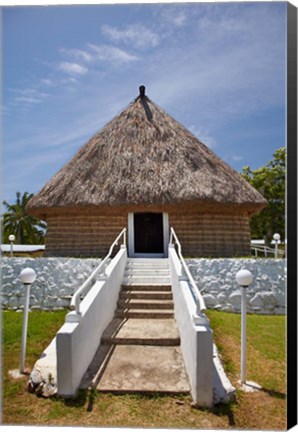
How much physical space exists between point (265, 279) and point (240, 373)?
1921mm

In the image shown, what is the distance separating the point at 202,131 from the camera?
3637 millimetres

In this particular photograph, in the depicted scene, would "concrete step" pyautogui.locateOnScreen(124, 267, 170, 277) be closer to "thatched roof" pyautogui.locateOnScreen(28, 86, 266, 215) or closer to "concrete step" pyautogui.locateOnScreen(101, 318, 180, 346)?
"concrete step" pyautogui.locateOnScreen(101, 318, 180, 346)

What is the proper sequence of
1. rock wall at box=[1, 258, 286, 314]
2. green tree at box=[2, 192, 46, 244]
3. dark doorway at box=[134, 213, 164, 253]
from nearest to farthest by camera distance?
rock wall at box=[1, 258, 286, 314] < dark doorway at box=[134, 213, 164, 253] < green tree at box=[2, 192, 46, 244]

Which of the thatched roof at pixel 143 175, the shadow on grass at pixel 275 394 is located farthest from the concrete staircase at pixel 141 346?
the thatched roof at pixel 143 175

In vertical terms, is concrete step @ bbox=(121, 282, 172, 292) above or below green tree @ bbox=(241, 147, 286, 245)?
below

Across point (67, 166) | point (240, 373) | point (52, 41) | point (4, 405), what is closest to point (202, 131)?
point (52, 41)

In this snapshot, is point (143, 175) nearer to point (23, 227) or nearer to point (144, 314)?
point (144, 314)

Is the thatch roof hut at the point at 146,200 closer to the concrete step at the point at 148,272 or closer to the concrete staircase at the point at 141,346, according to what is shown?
the concrete step at the point at 148,272

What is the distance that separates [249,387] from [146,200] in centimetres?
405

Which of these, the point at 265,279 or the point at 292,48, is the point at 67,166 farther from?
the point at 292,48

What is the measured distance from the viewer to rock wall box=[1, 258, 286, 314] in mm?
4277

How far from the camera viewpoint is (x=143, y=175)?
6461mm

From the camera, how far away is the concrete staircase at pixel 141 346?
2600mm

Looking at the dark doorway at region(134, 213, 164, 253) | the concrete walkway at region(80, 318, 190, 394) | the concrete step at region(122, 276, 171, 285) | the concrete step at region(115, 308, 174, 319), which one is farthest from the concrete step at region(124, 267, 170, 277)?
the dark doorway at region(134, 213, 164, 253)
